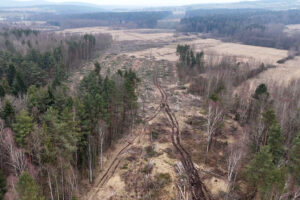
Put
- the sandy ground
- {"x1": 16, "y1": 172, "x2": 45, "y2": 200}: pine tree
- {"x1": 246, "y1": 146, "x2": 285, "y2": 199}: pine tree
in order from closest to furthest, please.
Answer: {"x1": 16, "y1": 172, "x2": 45, "y2": 200}: pine tree < {"x1": 246, "y1": 146, "x2": 285, "y2": 199}: pine tree < the sandy ground

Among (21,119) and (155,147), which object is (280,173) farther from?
(21,119)

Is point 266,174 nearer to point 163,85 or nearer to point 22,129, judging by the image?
point 22,129

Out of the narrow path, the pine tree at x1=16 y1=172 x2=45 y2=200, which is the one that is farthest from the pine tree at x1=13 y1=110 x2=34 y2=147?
the narrow path

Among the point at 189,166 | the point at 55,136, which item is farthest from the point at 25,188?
the point at 189,166

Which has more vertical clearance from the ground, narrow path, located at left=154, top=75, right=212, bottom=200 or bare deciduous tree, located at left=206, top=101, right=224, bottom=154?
bare deciduous tree, located at left=206, top=101, right=224, bottom=154

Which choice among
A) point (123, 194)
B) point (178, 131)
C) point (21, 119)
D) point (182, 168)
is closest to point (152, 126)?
point (178, 131)

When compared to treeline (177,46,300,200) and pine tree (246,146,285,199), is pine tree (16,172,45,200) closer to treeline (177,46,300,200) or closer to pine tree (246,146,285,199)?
treeline (177,46,300,200)

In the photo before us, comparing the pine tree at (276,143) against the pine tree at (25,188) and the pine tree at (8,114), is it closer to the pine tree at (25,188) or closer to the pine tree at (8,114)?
the pine tree at (25,188)
